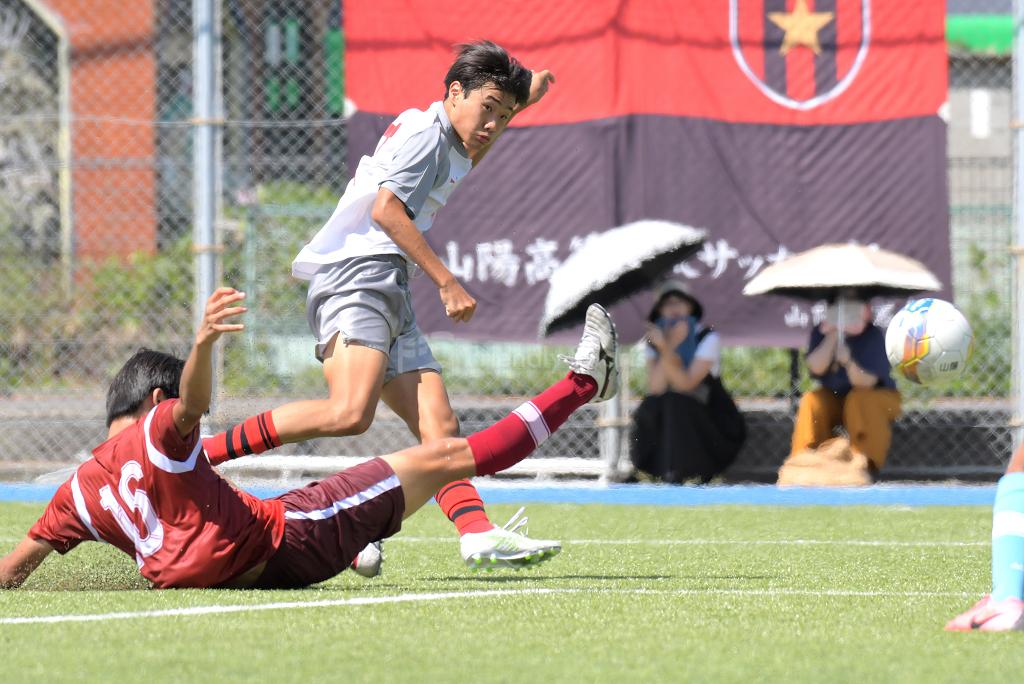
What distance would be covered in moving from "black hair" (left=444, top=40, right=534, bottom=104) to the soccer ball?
2360mm

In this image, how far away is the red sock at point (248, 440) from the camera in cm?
573

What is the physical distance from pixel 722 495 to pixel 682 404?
0.64m

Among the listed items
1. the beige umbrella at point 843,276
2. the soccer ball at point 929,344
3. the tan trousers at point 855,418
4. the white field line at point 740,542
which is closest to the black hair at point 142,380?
the white field line at point 740,542

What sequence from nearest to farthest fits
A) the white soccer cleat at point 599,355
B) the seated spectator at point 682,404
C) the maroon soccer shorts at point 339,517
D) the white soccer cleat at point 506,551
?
the maroon soccer shorts at point 339,517 < the white soccer cleat at point 506,551 < the white soccer cleat at point 599,355 < the seated spectator at point 682,404

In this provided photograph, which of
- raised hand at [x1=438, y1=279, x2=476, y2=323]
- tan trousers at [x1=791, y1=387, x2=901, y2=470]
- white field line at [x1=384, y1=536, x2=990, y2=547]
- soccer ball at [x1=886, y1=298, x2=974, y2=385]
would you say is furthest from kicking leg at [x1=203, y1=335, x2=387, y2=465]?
tan trousers at [x1=791, y1=387, x2=901, y2=470]

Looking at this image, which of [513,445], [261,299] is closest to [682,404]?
[261,299]

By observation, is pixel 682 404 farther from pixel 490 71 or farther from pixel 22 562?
pixel 22 562

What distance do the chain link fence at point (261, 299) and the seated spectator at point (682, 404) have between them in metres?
0.42

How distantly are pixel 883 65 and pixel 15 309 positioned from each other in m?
6.21

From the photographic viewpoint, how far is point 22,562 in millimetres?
5188

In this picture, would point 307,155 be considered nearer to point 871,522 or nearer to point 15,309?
point 15,309

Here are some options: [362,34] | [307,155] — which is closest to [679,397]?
[362,34]

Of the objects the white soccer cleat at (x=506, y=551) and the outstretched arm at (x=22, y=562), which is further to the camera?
the white soccer cleat at (x=506, y=551)

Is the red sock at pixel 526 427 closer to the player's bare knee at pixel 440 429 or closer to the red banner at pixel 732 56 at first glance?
the player's bare knee at pixel 440 429
